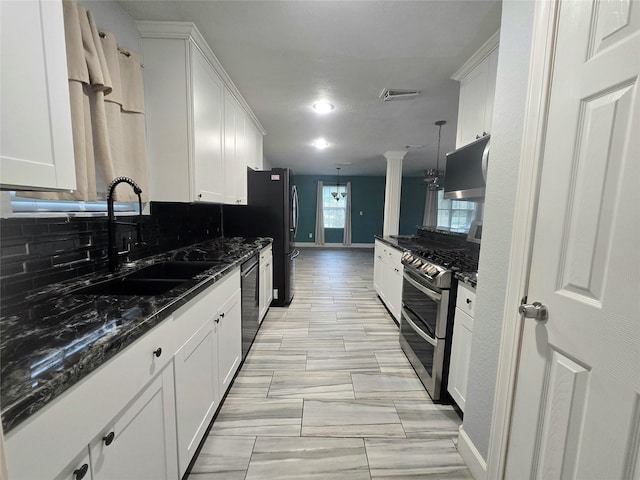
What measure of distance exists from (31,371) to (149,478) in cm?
66

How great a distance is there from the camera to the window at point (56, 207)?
1.09 meters

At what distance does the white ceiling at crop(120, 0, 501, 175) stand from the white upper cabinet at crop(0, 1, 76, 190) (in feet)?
3.64

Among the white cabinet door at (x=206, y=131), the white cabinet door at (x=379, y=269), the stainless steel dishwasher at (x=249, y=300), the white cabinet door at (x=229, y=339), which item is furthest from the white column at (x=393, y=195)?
the white cabinet door at (x=229, y=339)

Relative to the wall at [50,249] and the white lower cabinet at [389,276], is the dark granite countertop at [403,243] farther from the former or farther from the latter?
the wall at [50,249]

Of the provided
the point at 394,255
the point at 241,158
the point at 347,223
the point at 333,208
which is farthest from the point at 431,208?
the point at 241,158

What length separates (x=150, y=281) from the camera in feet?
4.79

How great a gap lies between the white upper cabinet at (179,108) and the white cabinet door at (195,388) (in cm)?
106

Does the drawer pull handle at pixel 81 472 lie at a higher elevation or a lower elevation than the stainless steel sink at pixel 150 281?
lower

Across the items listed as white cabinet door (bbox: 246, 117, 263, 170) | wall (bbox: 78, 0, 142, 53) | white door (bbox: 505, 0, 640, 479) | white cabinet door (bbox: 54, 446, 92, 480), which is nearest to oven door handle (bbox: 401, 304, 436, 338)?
white door (bbox: 505, 0, 640, 479)

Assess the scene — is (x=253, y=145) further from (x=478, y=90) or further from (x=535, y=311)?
(x=535, y=311)

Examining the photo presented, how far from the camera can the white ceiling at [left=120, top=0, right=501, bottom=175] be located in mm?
1495

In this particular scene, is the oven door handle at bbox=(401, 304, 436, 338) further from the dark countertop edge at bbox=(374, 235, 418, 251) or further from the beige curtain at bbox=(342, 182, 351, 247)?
the beige curtain at bbox=(342, 182, 351, 247)

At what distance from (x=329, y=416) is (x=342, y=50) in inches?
100

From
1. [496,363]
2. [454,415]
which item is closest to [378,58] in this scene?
[496,363]
